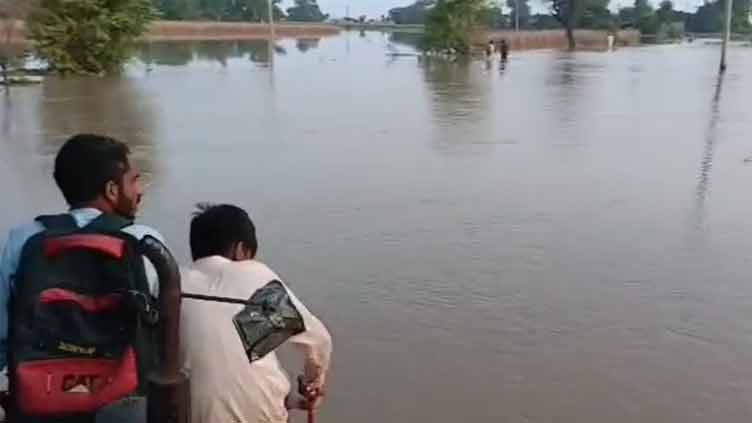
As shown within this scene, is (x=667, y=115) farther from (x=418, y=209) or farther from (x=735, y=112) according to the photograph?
(x=418, y=209)

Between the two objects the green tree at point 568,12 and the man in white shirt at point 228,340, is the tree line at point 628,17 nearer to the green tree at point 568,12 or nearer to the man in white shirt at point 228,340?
the green tree at point 568,12

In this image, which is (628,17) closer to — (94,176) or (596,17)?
(596,17)

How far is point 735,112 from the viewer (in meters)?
17.0

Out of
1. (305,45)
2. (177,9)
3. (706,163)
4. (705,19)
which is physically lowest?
(305,45)

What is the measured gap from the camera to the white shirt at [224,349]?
2.11m

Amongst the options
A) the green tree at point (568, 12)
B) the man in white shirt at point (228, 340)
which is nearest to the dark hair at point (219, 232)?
the man in white shirt at point (228, 340)

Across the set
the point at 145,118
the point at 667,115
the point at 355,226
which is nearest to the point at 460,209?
the point at 355,226

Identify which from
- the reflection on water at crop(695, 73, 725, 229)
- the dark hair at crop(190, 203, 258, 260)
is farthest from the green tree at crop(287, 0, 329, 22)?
the dark hair at crop(190, 203, 258, 260)

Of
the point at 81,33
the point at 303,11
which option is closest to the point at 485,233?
the point at 81,33

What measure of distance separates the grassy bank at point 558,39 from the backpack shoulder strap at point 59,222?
48.9 m

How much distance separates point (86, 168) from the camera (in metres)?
2.02

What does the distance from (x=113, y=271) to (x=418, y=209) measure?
602 centimetres

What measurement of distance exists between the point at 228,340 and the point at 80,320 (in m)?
0.36

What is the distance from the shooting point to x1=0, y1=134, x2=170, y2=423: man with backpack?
185 centimetres
